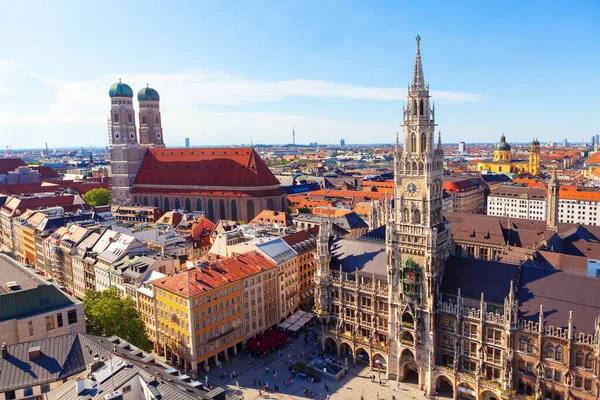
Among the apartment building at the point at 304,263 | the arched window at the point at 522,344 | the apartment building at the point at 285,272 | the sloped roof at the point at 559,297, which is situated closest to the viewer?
the sloped roof at the point at 559,297

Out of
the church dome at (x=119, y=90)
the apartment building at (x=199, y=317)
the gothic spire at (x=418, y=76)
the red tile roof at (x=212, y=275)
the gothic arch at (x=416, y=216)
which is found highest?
the church dome at (x=119, y=90)

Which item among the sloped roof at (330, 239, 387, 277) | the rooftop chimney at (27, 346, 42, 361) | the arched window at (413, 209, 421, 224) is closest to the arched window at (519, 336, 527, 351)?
the arched window at (413, 209, 421, 224)

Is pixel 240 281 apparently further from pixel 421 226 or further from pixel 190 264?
pixel 421 226

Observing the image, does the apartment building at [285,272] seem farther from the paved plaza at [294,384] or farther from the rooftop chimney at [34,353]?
the rooftop chimney at [34,353]

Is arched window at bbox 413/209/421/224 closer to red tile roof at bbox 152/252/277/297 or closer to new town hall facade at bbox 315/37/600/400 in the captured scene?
new town hall facade at bbox 315/37/600/400

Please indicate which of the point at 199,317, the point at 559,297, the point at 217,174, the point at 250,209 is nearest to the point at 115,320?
the point at 199,317

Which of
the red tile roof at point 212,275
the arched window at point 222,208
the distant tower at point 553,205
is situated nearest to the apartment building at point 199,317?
the red tile roof at point 212,275
